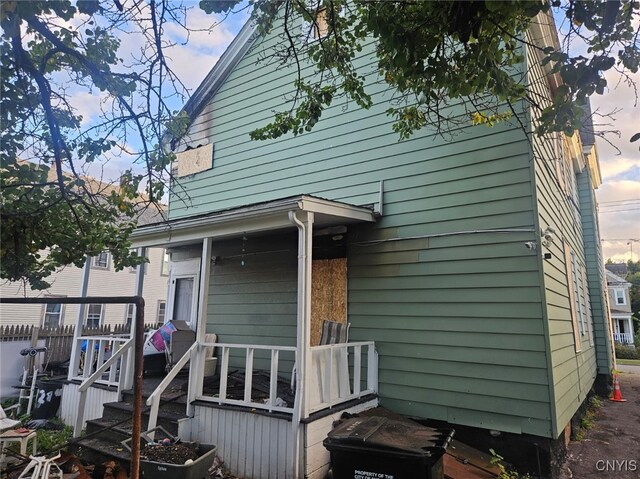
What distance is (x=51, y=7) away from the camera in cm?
312

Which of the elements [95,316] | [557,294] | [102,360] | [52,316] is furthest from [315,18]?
[95,316]

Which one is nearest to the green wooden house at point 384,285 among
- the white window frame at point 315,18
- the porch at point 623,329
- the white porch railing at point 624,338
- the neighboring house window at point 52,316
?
the white window frame at point 315,18

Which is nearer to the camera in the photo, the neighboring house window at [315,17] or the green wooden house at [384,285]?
the neighboring house window at [315,17]

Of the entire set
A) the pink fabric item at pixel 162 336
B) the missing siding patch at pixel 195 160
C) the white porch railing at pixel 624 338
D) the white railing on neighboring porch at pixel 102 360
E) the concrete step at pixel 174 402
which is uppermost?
the missing siding patch at pixel 195 160

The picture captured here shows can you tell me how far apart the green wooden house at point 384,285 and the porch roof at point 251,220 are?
3cm

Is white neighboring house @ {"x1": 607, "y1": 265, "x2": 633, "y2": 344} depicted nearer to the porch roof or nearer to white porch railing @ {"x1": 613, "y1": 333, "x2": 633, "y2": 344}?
white porch railing @ {"x1": 613, "y1": 333, "x2": 633, "y2": 344}

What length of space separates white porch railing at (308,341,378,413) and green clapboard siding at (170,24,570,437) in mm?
183

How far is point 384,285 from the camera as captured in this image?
557 centimetres

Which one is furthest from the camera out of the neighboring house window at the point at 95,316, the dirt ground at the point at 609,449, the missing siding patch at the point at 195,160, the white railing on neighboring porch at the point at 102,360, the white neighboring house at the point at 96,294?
the neighboring house window at the point at 95,316

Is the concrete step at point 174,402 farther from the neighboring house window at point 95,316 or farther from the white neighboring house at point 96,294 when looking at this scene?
the neighboring house window at point 95,316

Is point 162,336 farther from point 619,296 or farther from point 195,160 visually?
point 619,296

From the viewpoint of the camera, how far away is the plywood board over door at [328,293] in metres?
5.91

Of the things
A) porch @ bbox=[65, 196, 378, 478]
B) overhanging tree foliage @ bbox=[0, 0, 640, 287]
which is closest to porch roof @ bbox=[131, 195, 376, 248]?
porch @ bbox=[65, 196, 378, 478]

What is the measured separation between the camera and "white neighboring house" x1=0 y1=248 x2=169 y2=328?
14.7 meters
